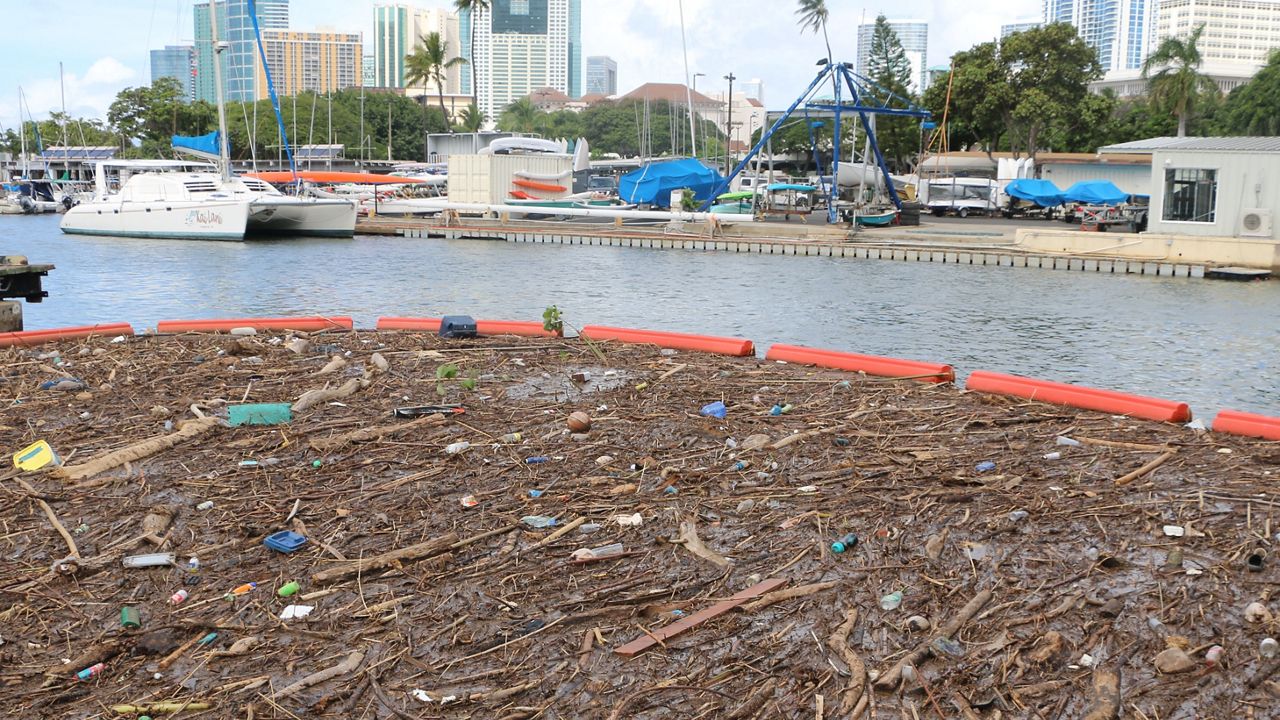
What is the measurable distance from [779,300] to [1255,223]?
557 inches

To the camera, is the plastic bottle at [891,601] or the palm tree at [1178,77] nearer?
the plastic bottle at [891,601]

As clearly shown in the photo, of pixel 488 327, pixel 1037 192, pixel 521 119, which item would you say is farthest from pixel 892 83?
pixel 521 119

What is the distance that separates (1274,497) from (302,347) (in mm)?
6681

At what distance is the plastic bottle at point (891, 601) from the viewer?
4577mm

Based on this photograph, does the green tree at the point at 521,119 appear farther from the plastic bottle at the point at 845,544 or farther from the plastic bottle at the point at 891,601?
the plastic bottle at the point at 891,601

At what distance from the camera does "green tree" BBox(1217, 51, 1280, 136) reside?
69.3 meters

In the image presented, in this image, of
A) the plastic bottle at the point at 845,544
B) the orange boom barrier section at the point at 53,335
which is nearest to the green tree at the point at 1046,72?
the orange boom barrier section at the point at 53,335

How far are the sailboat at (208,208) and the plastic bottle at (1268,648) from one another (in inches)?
1504

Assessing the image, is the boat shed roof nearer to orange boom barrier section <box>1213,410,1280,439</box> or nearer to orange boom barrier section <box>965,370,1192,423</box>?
orange boom barrier section <box>965,370,1192,423</box>

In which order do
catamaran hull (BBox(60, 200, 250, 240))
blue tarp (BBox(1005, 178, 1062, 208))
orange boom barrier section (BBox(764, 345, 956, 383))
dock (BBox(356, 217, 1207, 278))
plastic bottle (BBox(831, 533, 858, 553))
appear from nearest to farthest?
1. plastic bottle (BBox(831, 533, 858, 553))
2. orange boom barrier section (BBox(764, 345, 956, 383))
3. dock (BBox(356, 217, 1207, 278))
4. catamaran hull (BBox(60, 200, 250, 240))
5. blue tarp (BBox(1005, 178, 1062, 208))

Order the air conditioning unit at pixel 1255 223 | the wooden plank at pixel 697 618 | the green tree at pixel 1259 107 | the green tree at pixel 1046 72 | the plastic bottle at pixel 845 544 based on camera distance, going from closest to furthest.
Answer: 1. the wooden plank at pixel 697 618
2. the plastic bottle at pixel 845 544
3. the air conditioning unit at pixel 1255 223
4. the green tree at pixel 1046 72
5. the green tree at pixel 1259 107

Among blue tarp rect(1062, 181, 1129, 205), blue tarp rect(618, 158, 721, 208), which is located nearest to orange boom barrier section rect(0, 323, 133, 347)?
blue tarp rect(618, 158, 721, 208)

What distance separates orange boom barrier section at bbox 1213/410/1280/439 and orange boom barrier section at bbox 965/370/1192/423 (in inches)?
8.8

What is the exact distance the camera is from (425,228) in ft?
145
